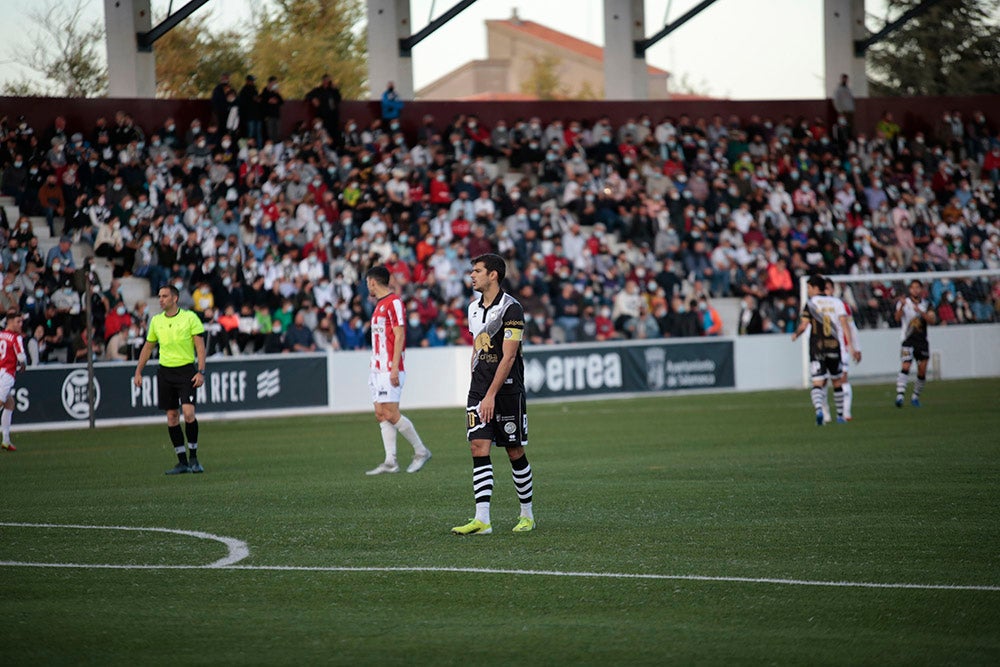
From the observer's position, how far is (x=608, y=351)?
98.8 feet

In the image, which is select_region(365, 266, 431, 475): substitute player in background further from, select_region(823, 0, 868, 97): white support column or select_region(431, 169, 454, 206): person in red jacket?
select_region(823, 0, 868, 97): white support column

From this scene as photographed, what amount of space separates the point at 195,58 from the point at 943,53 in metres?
32.8

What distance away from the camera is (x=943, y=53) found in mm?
62688

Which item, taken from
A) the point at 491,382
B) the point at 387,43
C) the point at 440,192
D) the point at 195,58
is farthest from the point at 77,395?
the point at 195,58

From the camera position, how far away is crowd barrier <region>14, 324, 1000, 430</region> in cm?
2481

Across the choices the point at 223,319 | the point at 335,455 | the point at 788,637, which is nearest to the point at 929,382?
the point at 223,319

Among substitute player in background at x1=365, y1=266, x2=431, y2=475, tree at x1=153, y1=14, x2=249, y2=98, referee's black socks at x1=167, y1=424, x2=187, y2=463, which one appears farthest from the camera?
tree at x1=153, y1=14, x2=249, y2=98

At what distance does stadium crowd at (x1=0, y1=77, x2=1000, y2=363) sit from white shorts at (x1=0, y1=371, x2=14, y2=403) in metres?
4.27

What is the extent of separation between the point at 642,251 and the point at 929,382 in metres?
7.29

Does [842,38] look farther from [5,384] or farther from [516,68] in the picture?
[516,68]

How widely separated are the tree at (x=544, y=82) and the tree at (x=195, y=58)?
100ft

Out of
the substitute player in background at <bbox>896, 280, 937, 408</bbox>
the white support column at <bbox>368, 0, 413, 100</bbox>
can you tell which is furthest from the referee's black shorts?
the white support column at <bbox>368, 0, 413, 100</bbox>

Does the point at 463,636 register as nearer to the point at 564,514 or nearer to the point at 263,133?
the point at 564,514

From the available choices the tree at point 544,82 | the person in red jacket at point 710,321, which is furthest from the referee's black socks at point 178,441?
the tree at point 544,82
